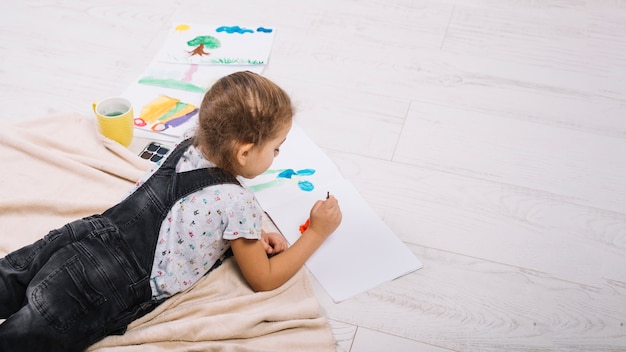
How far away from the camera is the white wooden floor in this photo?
1.29 m

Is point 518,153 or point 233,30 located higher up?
point 233,30

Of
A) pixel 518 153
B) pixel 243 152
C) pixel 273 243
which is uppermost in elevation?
pixel 243 152

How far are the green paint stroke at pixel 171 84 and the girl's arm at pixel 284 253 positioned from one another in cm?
55

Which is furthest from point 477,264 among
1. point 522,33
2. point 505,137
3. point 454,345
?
point 522,33

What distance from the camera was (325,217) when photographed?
4.36 ft

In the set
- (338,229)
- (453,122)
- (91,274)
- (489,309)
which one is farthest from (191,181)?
(453,122)

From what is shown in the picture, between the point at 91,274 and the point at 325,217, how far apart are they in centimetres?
44

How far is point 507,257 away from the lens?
4.55 ft

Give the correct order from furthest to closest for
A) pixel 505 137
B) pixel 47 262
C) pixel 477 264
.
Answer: pixel 505 137, pixel 477 264, pixel 47 262

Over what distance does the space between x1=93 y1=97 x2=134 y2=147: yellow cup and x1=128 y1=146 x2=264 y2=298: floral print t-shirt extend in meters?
0.38

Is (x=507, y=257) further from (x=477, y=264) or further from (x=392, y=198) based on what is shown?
(x=392, y=198)

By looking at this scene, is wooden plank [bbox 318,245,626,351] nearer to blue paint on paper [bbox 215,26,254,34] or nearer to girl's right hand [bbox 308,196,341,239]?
girl's right hand [bbox 308,196,341,239]

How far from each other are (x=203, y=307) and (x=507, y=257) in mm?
600

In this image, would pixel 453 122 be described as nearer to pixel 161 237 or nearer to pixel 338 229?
pixel 338 229
